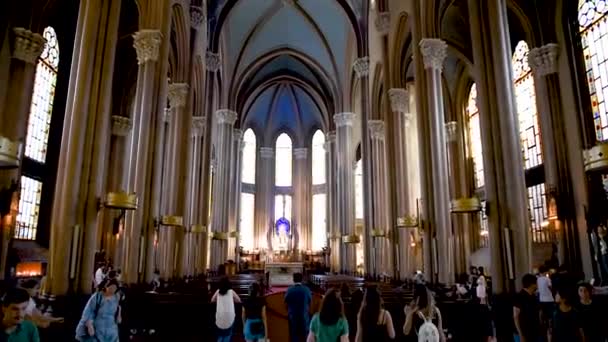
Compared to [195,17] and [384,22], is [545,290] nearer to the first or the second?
[384,22]

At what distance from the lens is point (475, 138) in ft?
71.6

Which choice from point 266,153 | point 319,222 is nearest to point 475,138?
point 319,222

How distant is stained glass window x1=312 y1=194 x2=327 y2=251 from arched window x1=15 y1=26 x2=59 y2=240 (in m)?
24.7

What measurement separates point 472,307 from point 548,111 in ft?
30.0

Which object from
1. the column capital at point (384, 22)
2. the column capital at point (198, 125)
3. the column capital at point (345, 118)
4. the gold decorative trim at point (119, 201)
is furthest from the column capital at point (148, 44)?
the column capital at point (345, 118)

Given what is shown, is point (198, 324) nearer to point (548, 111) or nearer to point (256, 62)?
point (548, 111)

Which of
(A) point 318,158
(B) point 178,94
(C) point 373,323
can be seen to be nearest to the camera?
(C) point 373,323

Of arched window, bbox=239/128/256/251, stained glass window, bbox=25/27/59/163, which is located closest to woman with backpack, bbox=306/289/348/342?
stained glass window, bbox=25/27/59/163

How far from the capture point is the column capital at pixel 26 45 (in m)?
13.3

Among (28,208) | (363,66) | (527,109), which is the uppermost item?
(363,66)

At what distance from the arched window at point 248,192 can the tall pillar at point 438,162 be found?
26.4 m

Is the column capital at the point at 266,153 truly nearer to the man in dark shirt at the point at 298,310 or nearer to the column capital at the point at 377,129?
the column capital at the point at 377,129

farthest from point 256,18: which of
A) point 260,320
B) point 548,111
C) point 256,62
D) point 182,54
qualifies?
point 260,320

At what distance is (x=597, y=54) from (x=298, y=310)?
13.4 m
